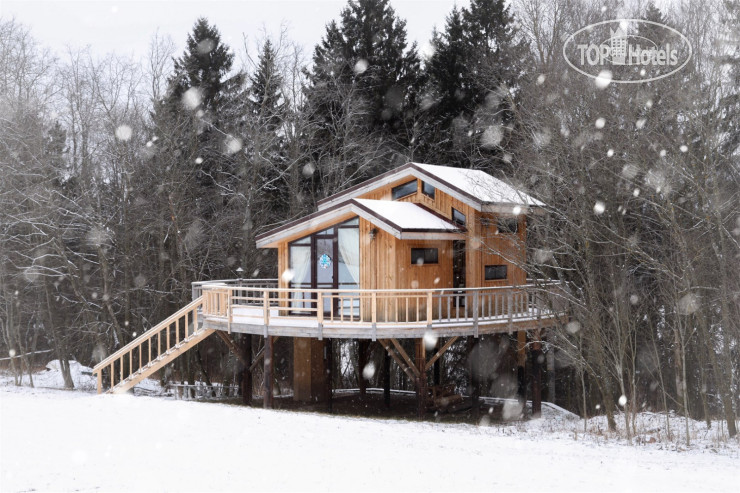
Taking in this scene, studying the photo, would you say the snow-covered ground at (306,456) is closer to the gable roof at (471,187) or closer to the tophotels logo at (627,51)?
the gable roof at (471,187)

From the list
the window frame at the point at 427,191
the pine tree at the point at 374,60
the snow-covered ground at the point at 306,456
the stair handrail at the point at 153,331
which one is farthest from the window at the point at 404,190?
the pine tree at the point at 374,60

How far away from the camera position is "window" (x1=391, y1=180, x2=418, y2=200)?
20984 millimetres

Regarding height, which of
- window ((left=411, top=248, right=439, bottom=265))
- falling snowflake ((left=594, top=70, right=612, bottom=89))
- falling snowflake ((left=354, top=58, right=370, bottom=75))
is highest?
falling snowflake ((left=354, top=58, right=370, bottom=75))

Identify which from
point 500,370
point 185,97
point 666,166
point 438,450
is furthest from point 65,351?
point 666,166

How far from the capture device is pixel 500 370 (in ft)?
101

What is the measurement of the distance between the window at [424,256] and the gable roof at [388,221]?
604mm

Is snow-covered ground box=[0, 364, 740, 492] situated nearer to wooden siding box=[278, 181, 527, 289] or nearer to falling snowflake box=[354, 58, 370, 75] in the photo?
wooden siding box=[278, 181, 527, 289]

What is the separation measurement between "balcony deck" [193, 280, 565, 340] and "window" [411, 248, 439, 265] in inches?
34.7

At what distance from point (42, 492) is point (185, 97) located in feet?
77.3

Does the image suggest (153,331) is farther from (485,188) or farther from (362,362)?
(485,188)

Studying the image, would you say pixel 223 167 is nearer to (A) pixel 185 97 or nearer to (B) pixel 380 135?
(A) pixel 185 97

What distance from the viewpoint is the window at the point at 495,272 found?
19672 mm

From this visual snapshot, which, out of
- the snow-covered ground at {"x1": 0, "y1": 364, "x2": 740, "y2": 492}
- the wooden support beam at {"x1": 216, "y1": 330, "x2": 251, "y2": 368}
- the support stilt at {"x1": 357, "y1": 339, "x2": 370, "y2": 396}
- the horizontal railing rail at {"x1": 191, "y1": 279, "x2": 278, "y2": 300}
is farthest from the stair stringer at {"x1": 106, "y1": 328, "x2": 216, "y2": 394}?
the support stilt at {"x1": 357, "y1": 339, "x2": 370, "y2": 396}

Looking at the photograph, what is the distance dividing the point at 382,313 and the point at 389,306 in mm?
288
